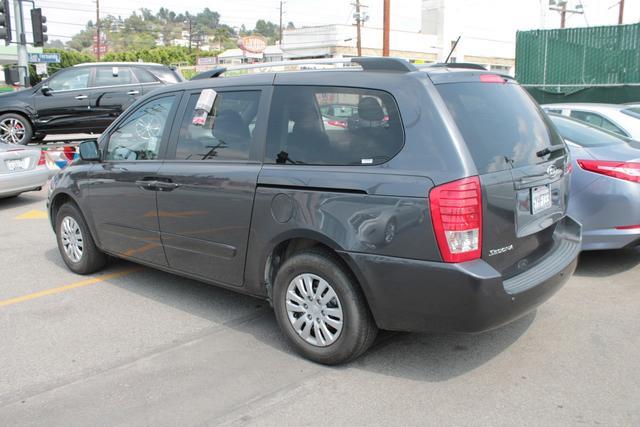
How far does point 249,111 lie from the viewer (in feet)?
13.8

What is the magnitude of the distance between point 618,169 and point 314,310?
3223 mm

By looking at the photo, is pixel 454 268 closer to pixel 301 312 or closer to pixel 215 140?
pixel 301 312

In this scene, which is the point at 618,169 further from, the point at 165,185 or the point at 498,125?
the point at 165,185

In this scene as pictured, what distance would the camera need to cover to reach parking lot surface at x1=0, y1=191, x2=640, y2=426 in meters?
3.29

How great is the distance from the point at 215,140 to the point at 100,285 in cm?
212

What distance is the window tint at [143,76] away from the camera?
13461 mm

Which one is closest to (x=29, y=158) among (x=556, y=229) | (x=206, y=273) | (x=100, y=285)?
(x=100, y=285)

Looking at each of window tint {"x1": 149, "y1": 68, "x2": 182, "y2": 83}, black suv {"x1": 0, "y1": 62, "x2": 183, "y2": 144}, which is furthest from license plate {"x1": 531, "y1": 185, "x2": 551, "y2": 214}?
window tint {"x1": 149, "y1": 68, "x2": 182, "y2": 83}

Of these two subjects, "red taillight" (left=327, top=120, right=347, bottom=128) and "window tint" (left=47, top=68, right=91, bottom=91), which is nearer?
"red taillight" (left=327, top=120, right=347, bottom=128)

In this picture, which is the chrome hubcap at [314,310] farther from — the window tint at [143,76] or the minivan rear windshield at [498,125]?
the window tint at [143,76]

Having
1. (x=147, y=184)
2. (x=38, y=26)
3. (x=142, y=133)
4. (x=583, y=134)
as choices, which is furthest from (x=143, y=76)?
(x=583, y=134)

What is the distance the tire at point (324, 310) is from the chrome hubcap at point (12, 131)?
1106cm

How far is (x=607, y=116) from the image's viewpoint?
8.54 meters

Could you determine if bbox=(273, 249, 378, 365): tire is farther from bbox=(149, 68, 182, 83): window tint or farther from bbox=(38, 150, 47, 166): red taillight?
bbox=(149, 68, 182, 83): window tint
